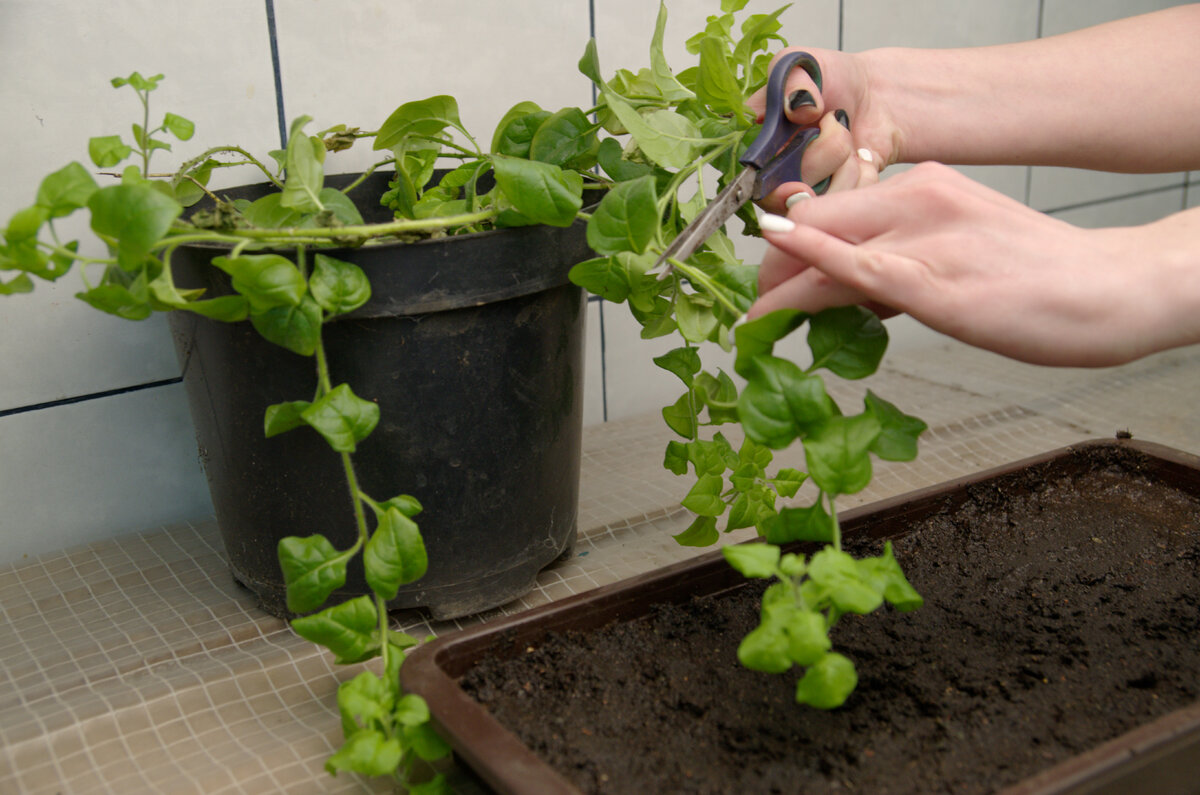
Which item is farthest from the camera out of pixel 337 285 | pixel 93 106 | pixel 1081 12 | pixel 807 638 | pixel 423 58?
pixel 1081 12

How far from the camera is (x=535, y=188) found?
0.52m

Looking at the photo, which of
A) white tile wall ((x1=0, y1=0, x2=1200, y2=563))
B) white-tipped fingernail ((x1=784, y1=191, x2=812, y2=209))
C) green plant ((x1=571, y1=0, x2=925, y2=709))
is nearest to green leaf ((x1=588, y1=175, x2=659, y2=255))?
green plant ((x1=571, y1=0, x2=925, y2=709))

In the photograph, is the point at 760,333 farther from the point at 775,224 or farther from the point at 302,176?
the point at 302,176

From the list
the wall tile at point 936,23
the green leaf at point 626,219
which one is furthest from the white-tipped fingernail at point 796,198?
the wall tile at point 936,23

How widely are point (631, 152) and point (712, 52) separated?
0.39ft

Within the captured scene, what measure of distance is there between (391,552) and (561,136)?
0.31m

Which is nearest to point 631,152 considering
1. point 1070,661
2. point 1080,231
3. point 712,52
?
point 712,52

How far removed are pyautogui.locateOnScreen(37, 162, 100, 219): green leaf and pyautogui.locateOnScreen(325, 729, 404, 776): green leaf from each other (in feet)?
0.91

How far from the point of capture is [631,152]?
2.19 ft

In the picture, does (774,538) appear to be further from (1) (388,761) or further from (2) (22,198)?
(2) (22,198)

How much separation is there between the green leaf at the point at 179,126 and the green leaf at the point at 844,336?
399 millimetres

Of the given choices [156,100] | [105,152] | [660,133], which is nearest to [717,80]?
[660,133]

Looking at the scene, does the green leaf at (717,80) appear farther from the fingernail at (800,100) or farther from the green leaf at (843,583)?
the green leaf at (843,583)

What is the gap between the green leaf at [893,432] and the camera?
17.9 inches
